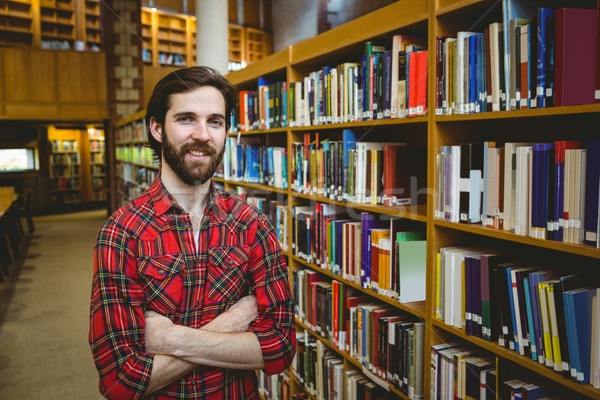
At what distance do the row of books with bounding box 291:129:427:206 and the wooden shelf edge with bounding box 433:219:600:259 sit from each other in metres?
0.36

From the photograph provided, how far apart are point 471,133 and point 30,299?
5.21 meters

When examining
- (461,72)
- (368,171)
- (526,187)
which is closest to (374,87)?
(368,171)

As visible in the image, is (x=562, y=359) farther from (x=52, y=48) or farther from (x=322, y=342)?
(x=52, y=48)

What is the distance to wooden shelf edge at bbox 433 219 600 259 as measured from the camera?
122cm

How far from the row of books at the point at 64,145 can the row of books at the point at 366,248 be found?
1257 cm

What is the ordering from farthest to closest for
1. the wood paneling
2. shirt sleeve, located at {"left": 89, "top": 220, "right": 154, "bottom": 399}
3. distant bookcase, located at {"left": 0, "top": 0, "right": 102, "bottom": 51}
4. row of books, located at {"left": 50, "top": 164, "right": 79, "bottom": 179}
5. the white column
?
row of books, located at {"left": 50, "top": 164, "right": 79, "bottom": 179} < distant bookcase, located at {"left": 0, "top": 0, "right": 102, "bottom": 51} < the wood paneling < the white column < shirt sleeve, located at {"left": 89, "top": 220, "right": 154, "bottom": 399}

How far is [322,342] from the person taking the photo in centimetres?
259

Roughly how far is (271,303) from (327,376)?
1.33 metres

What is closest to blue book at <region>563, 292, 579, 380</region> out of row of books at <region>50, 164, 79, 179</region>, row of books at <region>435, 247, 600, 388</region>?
row of books at <region>435, 247, 600, 388</region>

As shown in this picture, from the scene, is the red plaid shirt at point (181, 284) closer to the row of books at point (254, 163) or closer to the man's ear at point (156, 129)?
the man's ear at point (156, 129)

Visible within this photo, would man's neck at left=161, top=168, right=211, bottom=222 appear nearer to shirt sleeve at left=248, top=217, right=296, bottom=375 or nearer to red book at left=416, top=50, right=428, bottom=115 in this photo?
shirt sleeve at left=248, top=217, right=296, bottom=375

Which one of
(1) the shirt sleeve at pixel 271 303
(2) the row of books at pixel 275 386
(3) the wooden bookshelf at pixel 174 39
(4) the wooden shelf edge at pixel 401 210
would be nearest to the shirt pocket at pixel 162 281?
(1) the shirt sleeve at pixel 271 303

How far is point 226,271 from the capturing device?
1.39m

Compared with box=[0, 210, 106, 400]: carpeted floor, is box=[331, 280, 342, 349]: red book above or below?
above
